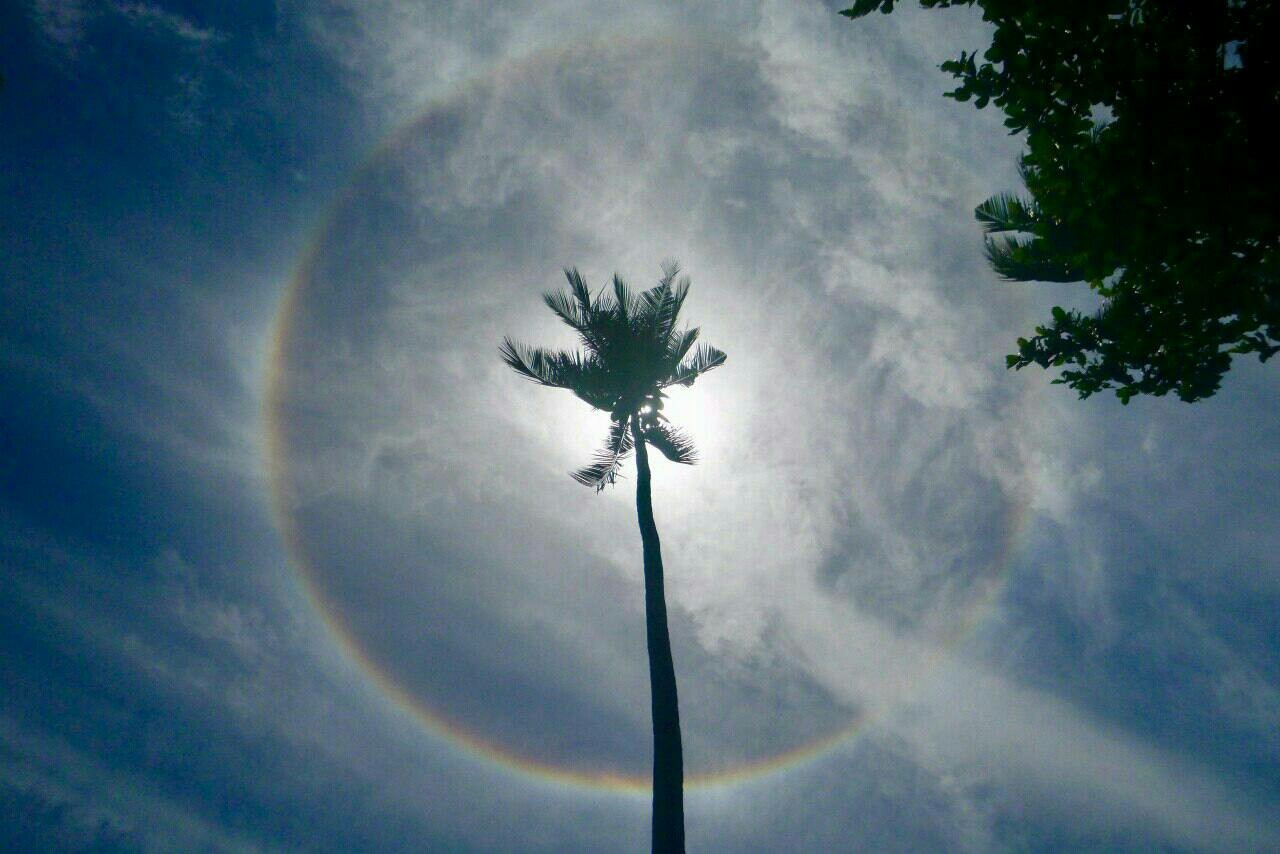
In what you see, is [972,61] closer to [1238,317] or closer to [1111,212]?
[1111,212]

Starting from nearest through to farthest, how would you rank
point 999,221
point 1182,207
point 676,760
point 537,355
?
point 1182,207, point 999,221, point 676,760, point 537,355

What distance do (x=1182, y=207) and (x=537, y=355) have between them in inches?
453

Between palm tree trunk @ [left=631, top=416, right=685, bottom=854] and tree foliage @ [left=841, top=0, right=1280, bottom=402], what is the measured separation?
782 cm

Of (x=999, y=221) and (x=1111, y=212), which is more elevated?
(x=999, y=221)

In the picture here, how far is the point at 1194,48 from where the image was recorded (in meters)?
4.54

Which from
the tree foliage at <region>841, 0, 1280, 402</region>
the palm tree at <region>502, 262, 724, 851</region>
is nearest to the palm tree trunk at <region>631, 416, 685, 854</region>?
the palm tree at <region>502, 262, 724, 851</region>

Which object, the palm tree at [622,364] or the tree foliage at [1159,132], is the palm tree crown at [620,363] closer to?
the palm tree at [622,364]

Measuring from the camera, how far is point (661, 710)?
939cm

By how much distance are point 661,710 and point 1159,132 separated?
8831mm

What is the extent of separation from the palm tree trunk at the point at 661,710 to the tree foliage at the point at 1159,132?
7.82 metres

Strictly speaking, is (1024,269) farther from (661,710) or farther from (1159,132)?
(661,710)

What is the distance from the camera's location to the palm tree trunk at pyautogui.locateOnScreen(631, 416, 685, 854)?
8352mm

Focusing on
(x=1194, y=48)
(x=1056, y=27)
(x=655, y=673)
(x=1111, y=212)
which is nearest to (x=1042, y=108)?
(x=1056, y=27)

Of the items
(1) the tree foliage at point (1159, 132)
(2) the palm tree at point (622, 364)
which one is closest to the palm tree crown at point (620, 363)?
(2) the palm tree at point (622, 364)
